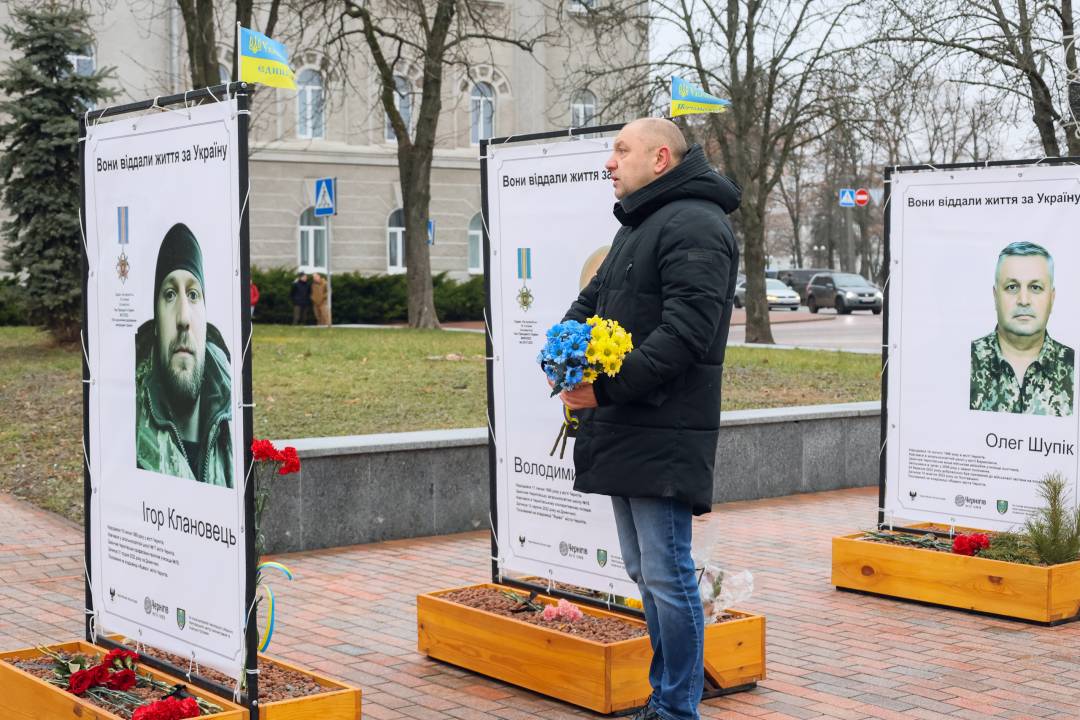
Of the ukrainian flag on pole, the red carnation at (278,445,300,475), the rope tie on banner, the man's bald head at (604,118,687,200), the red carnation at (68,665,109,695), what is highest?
the ukrainian flag on pole

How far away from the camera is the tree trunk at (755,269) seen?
26.1m

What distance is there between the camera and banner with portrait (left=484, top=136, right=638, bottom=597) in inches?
230

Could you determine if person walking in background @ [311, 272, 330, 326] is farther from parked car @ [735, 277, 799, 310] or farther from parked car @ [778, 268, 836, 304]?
parked car @ [778, 268, 836, 304]

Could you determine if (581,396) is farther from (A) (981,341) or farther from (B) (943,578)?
(A) (981,341)

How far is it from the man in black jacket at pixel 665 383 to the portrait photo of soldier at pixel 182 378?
3.65 ft

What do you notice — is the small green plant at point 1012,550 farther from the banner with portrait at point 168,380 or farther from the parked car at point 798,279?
the parked car at point 798,279

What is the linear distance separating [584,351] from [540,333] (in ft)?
5.59

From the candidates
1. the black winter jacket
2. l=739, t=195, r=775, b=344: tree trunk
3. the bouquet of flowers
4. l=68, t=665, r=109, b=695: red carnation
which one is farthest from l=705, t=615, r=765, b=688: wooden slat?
l=739, t=195, r=775, b=344: tree trunk

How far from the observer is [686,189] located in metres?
4.59

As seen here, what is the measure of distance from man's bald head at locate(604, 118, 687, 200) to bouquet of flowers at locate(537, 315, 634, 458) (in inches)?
20.8

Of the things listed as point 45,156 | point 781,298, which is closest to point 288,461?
point 45,156

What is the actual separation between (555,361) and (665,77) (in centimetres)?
2063

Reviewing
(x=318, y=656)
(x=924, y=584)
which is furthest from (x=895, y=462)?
(x=318, y=656)

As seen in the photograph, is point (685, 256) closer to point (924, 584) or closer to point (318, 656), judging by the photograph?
point (318, 656)
